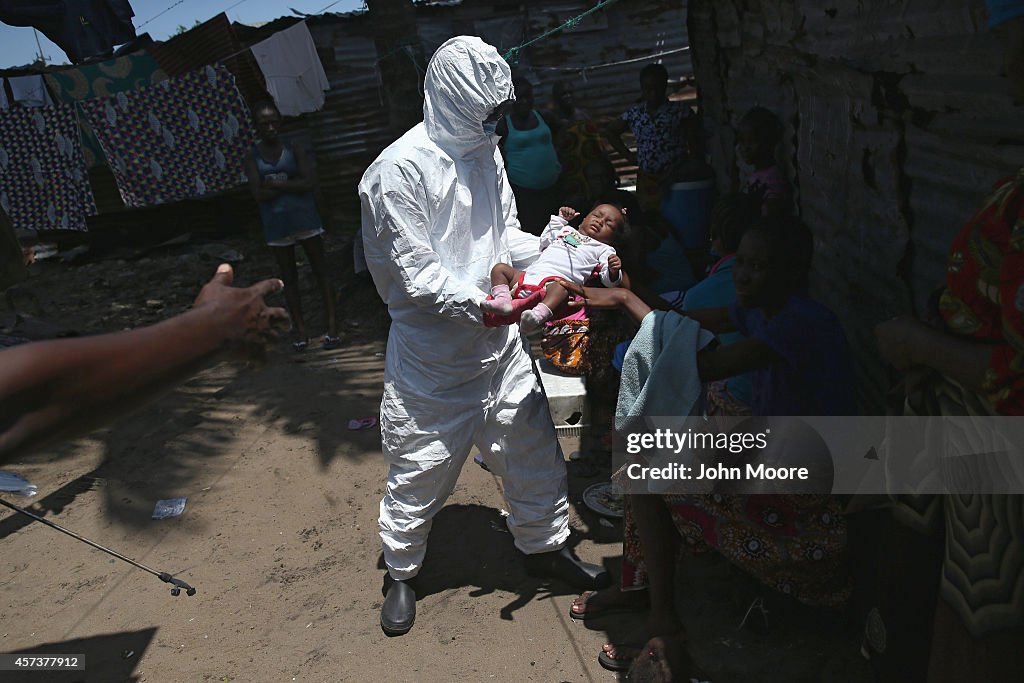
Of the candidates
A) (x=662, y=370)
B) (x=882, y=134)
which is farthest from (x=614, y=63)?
(x=662, y=370)

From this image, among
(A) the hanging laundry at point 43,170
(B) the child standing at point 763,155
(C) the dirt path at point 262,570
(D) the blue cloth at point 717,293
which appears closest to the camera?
(C) the dirt path at point 262,570

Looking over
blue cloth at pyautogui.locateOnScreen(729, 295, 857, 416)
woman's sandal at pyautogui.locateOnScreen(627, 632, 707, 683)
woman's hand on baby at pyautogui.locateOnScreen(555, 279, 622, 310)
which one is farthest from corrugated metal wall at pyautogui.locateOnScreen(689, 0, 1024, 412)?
woman's sandal at pyautogui.locateOnScreen(627, 632, 707, 683)

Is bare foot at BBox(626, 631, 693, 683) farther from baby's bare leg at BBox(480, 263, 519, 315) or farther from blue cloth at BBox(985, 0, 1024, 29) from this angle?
blue cloth at BBox(985, 0, 1024, 29)

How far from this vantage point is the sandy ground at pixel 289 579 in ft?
9.98

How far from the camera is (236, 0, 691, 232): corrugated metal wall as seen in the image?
35.4 ft

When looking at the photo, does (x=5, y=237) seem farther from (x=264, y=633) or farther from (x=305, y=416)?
(x=264, y=633)

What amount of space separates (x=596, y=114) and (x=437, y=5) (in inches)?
107

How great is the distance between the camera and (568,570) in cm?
345

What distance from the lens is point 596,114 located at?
11.6 metres

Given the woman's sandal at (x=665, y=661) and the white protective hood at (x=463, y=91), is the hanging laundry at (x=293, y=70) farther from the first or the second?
the woman's sandal at (x=665, y=661)

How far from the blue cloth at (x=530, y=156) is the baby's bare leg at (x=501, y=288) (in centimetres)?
387

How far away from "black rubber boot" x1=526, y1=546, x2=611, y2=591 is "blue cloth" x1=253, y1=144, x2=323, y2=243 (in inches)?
180

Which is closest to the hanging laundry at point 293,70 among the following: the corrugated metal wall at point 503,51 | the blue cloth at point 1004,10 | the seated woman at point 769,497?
the corrugated metal wall at point 503,51

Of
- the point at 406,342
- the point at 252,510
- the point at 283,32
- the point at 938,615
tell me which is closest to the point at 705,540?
the point at 938,615
